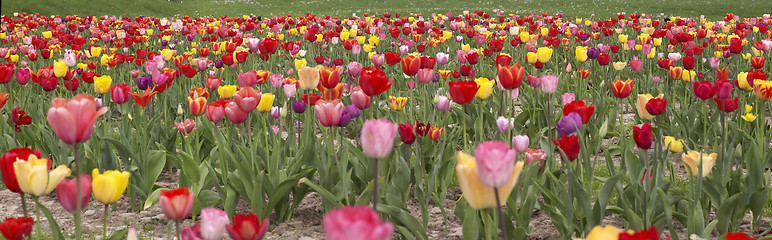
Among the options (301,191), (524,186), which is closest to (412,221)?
(524,186)

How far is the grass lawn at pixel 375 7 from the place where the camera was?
22375 millimetres

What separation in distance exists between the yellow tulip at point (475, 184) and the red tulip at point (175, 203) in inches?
34.4

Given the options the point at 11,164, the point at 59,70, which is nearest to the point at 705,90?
the point at 11,164

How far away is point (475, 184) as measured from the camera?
157cm

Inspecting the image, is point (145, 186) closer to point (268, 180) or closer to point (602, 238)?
point (268, 180)

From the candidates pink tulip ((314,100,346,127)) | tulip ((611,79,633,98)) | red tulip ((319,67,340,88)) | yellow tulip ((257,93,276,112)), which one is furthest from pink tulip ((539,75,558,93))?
yellow tulip ((257,93,276,112))

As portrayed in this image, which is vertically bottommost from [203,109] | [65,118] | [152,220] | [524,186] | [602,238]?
[152,220]

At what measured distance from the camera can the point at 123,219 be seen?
3.58m

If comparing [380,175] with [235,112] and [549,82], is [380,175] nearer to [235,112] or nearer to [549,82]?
[235,112]

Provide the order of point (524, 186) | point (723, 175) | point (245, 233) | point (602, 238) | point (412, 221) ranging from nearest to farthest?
point (602, 238), point (245, 233), point (412, 221), point (524, 186), point (723, 175)

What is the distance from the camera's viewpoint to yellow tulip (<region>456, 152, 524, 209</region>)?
5.02ft

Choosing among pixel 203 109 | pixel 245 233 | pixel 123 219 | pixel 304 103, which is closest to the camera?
pixel 245 233

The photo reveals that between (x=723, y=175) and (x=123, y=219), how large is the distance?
10.1ft

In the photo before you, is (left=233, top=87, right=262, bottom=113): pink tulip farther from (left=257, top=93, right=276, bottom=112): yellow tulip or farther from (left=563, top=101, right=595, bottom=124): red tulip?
(left=563, top=101, right=595, bottom=124): red tulip
